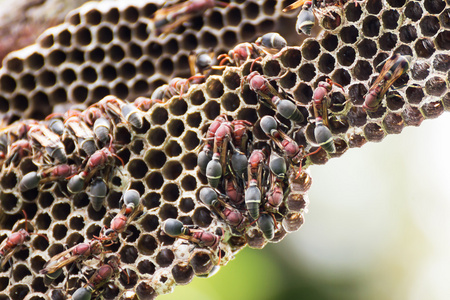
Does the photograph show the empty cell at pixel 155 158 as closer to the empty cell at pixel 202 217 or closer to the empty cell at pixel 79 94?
the empty cell at pixel 202 217

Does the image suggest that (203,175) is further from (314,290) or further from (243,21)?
(314,290)

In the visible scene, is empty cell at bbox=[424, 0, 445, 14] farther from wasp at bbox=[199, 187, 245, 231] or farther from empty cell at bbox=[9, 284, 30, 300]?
empty cell at bbox=[9, 284, 30, 300]

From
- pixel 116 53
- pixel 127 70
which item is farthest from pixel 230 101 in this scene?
pixel 116 53

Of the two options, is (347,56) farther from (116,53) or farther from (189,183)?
(116,53)

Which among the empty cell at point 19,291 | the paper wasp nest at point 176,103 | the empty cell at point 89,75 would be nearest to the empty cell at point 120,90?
the paper wasp nest at point 176,103

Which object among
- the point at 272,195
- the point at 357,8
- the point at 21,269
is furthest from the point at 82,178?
the point at 357,8

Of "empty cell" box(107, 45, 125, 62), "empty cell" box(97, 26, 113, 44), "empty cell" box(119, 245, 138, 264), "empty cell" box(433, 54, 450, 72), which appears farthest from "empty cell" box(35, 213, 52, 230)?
"empty cell" box(433, 54, 450, 72)
